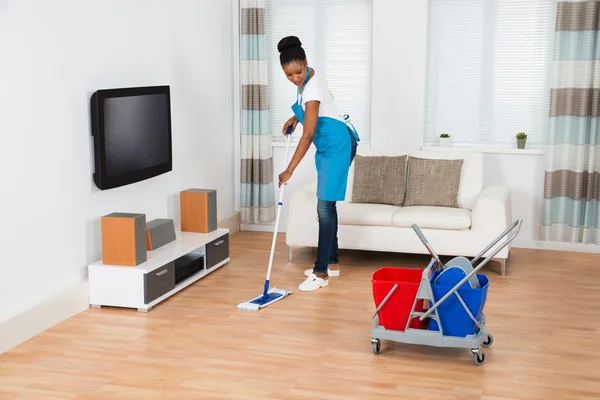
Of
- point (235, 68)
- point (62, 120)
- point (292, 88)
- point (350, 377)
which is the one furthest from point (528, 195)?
point (62, 120)

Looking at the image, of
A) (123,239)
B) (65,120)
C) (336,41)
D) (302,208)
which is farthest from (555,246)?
(65,120)

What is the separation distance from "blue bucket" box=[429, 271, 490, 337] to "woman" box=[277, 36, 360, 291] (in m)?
1.37

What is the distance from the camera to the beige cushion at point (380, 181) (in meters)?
5.79

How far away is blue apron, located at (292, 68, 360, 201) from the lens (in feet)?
15.9

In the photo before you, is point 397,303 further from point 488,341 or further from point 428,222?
point 428,222

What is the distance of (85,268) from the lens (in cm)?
453

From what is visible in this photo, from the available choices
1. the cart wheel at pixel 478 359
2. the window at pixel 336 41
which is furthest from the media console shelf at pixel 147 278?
the window at pixel 336 41

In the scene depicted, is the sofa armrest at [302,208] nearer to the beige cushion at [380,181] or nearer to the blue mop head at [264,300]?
the beige cushion at [380,181]

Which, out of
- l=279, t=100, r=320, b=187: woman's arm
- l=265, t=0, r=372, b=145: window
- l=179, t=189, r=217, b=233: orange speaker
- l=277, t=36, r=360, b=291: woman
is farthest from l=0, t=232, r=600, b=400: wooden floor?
Answer: l=265, t=0, r=372, b=145: window

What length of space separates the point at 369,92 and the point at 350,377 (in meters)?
3.54

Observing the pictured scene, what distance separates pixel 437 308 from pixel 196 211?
2272mm

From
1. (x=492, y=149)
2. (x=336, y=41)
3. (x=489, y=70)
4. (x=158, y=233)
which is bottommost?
(x=158, y=233)

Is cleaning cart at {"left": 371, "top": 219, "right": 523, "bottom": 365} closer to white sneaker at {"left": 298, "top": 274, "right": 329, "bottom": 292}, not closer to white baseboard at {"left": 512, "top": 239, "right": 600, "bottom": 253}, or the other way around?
white sneaker at {"left": 298, "top": 274, "right": 329, "bottom": 292}

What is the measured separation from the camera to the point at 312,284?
492 cm
